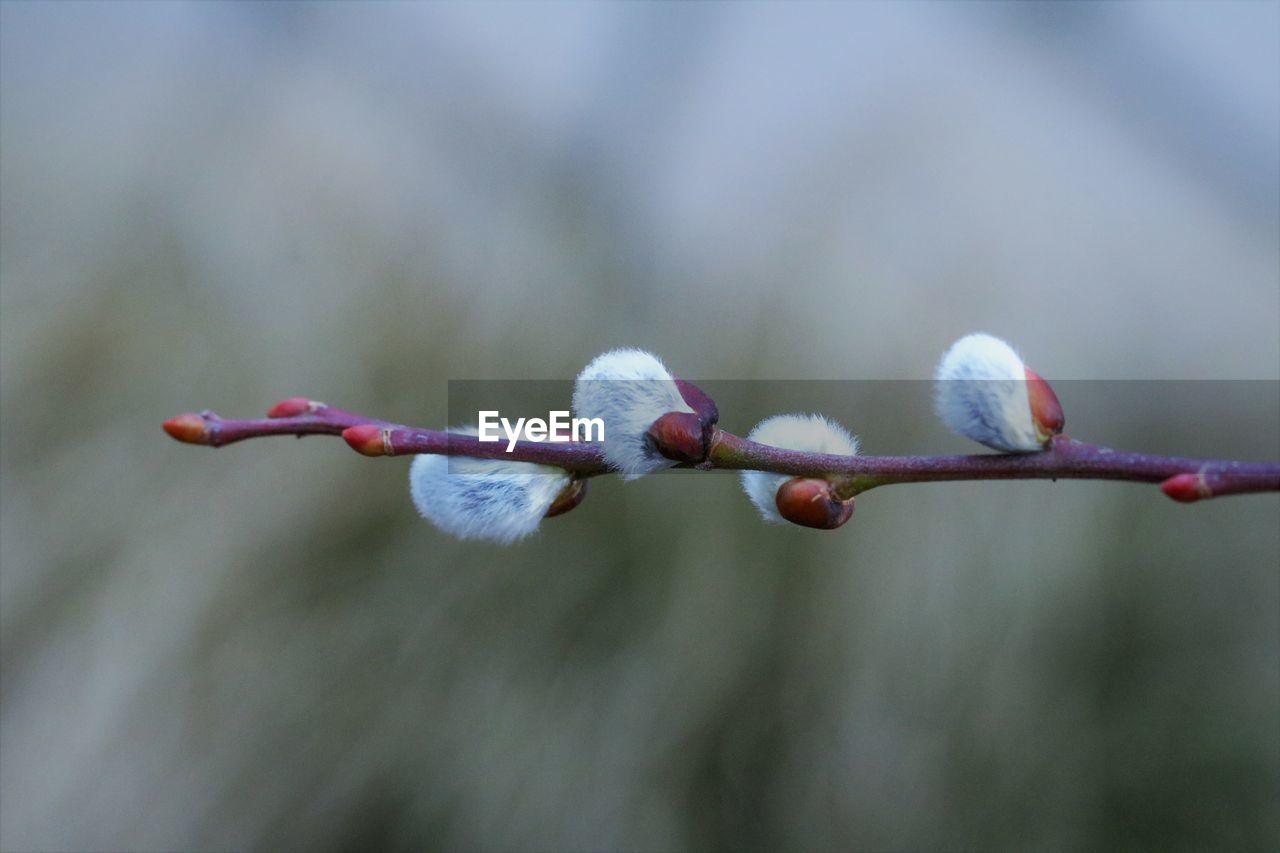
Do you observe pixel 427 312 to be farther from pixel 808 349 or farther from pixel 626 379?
pixel 626 379

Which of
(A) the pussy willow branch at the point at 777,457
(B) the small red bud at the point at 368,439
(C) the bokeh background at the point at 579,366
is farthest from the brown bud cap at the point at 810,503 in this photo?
(C) the bokeh background at the point at 579,366

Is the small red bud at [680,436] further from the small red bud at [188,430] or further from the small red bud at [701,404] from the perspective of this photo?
the small red bud at [188,430]

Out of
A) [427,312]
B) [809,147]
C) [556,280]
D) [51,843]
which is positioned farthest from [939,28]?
[51,843]

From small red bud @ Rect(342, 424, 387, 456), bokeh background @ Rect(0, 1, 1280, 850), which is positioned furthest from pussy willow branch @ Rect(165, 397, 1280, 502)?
bokeh background @ Rect(0, 1, 1280, 850)

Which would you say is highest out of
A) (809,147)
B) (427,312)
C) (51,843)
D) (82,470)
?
(809,147)

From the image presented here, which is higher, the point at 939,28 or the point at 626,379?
the point at 939,28

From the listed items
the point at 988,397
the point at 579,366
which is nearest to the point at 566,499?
the point at 988,397
